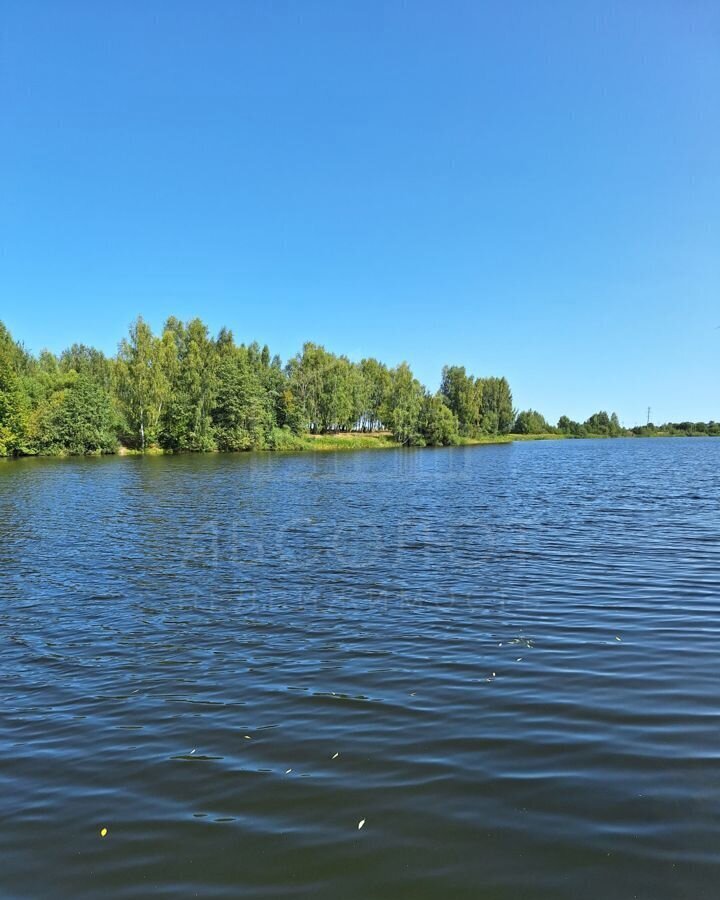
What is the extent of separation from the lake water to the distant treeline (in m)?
73.5

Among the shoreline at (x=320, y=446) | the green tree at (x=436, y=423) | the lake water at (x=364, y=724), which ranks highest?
the green tree at (x=436, y=423)

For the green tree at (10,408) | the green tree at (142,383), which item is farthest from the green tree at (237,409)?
the green tree at (10,408)

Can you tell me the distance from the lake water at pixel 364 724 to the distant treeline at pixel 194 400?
241 feet

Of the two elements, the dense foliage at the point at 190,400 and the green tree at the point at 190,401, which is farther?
the green tree at the point at 190,401

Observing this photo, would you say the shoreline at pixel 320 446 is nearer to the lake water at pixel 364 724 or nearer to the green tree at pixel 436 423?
the green tree at pixel 436 423

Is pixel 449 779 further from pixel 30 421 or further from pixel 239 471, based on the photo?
pixel 30 421

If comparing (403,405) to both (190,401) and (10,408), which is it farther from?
(10,408)

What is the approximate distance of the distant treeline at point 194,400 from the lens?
85500 millimetres

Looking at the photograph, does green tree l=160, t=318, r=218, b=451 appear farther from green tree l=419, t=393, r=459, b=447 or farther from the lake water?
the lake water

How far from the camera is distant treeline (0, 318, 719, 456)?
8550 cm

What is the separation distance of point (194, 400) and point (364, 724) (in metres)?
94.8

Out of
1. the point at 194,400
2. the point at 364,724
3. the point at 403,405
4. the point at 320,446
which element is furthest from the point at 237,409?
the point at 364,724

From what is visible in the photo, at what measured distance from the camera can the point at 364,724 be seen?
7758 millimetres

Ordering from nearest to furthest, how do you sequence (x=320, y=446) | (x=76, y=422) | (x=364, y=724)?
1. (x=364, y=724)
2. (x=76, y=422)
3. (x=320, y=446)
